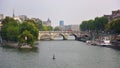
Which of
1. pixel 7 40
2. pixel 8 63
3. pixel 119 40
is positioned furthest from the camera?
pixel 7 40

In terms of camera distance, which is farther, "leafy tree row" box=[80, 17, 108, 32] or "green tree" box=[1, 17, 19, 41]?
"leafy tree row" box=[80, 17, 108, 32]

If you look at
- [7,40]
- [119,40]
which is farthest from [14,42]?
[119,40]

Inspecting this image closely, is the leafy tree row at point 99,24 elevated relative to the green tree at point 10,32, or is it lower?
elevated

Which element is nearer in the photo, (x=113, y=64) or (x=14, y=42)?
(x=113, y=64)

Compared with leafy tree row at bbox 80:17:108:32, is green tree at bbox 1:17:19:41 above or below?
below

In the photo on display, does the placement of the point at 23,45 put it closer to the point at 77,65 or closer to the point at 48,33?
the point at 77,65

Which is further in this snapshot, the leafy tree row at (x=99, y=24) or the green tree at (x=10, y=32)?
the leafy tree row at (x=99, y=24)

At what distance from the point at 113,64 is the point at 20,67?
1022cm

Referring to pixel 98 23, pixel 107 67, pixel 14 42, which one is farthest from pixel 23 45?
pixel 98 23

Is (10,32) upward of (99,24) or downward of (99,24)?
downward

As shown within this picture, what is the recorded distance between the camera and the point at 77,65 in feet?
165

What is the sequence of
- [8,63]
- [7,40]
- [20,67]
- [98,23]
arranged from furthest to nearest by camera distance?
[98,23] < [7,40] < [8,63] < [20,67]

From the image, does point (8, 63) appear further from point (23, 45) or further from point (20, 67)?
point (23, 45)

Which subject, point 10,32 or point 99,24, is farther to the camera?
point 99,24
